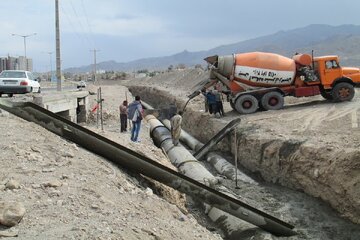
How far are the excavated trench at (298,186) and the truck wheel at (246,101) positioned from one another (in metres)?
3.71

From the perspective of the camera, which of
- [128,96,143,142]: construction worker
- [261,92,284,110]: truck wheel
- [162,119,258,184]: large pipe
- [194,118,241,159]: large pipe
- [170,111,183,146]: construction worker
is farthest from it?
[261,92,284,110]: truck wheel

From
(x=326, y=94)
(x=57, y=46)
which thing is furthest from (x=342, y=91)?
(x=57, y=46)

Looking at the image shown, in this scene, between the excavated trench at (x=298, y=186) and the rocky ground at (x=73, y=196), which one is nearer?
the rocky ground at (x=73, y=196)

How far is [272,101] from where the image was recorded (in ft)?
69.9

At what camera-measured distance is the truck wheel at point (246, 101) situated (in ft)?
69.6

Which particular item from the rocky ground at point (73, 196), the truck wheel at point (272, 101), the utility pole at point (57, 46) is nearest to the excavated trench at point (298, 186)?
the rocky ground at point (73, 196)

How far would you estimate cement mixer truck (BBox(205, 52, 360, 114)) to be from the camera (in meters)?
20.7

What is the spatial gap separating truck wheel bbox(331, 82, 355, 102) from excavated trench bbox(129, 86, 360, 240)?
5.35 metres

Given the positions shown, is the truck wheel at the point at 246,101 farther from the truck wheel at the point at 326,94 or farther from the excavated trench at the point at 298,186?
the excavated trench at the point at 298,186

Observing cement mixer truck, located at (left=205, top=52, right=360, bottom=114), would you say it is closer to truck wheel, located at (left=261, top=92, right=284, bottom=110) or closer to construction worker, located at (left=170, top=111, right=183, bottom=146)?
truck wheel, located at (left=261, top=92, right=284, bottom=110)

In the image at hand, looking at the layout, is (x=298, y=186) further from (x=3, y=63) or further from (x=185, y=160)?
(x=3, y=63)

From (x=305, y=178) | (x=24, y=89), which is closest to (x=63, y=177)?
(x=305, y=178)

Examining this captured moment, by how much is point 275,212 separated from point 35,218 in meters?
7.71

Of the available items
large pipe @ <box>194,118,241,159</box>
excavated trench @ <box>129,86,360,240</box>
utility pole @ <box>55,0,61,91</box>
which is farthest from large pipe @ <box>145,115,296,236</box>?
utility pole @ <box>55,0,61,91</box>
